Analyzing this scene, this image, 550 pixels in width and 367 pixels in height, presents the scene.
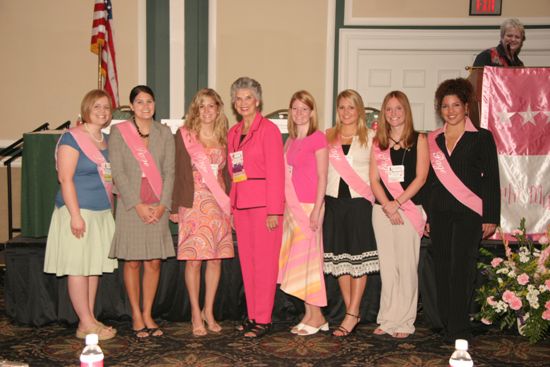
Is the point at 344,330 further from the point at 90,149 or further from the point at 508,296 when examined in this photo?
the point at 90,149

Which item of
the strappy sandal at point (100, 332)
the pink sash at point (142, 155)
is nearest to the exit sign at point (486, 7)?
the pink sash at point (142, 155)

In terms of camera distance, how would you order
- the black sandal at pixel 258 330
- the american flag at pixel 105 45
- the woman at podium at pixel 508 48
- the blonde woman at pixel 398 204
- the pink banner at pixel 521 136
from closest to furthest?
1. the blonde woman at pixel 398 204
2. the black sandal at pixel 258 330
3. the pink banner at pixel 521 136
4. the woman at podium at pixel 508 48
5. the american flag at pixel 105 45

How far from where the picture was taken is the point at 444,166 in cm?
362

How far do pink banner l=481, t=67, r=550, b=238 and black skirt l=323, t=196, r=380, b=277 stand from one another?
3.12ft

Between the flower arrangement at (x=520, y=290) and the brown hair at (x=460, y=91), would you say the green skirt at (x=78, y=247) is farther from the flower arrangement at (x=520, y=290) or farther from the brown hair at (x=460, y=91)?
the flower arrangement at (x=520, y=290)

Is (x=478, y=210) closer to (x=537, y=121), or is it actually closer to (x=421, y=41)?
(x=537, y=121)

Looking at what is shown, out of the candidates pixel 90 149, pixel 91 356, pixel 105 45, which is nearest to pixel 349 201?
pixel 90 149

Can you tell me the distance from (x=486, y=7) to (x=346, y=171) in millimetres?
3676

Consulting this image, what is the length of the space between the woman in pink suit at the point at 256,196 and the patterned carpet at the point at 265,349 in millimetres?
241

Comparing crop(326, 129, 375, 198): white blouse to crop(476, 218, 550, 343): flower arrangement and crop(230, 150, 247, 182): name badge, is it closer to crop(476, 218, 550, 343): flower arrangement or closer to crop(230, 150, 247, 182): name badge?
crop(230, 150, 247, 182): name badge

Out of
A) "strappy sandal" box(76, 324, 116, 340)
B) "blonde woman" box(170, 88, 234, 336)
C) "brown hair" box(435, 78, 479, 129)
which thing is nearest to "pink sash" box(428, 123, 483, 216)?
"brown hair" box(435, 78, 479, 129)

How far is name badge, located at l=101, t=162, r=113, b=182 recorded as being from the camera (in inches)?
142

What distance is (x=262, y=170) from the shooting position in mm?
3607

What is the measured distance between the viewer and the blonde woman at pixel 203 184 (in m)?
3.66
